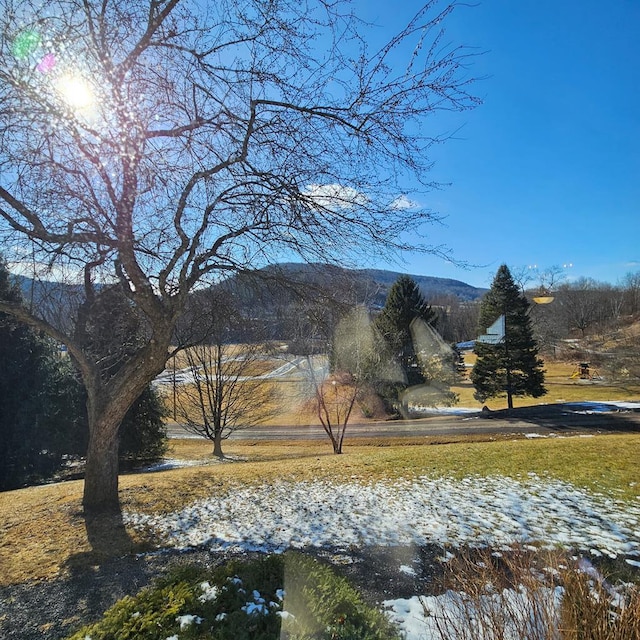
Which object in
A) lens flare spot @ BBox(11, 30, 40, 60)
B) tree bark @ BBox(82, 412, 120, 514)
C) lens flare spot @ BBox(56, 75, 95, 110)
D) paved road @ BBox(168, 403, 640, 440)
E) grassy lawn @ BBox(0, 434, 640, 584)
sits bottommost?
paved road @ BBox(168, 403, 640, 440)

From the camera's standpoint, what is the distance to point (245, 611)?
2.25m

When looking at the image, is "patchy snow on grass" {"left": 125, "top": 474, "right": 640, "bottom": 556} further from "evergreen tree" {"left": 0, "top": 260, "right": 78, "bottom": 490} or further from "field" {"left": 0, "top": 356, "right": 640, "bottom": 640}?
"evergreen tree" {"left": 0, "top": 260, "right": 78, "bottom": 490}

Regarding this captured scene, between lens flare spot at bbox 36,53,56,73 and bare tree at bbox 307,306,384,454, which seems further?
bare tree at bbox 307,306,384,454

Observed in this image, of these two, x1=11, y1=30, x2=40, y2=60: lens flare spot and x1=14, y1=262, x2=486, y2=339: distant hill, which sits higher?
x1=11, y1=30, x2=40, y2=60: lens flare spot

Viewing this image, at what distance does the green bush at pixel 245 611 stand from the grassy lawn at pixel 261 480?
8.03ft

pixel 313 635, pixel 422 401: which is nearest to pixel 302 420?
pixel 422 401

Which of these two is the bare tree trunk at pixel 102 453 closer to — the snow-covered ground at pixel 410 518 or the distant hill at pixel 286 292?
the snow-covered ground at pixel 410 518

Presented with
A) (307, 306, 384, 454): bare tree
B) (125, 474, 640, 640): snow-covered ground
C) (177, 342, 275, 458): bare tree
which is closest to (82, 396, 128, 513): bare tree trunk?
(125, 474, 640, 640): snow-covered ground

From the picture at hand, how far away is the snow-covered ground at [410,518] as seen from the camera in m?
4.46

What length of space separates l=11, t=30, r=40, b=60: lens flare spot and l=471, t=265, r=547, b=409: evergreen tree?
27.9 m

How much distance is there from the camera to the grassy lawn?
4586mm

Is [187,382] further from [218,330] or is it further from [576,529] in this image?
[576,529]

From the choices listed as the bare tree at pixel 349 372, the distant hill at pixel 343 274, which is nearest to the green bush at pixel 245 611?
the distant hill at pixel 343 274

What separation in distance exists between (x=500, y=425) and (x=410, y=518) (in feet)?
56.7
